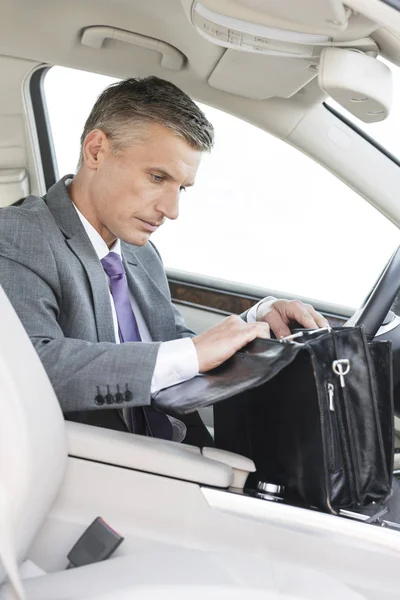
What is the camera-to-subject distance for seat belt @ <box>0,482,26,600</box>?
115 cm

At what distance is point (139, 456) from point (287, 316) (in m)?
0.67

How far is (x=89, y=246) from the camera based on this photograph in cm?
182

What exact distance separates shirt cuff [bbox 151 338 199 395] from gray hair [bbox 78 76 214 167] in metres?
0.57

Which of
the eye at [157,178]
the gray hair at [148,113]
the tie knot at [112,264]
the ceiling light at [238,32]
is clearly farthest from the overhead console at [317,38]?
the tie knot at [112,264]

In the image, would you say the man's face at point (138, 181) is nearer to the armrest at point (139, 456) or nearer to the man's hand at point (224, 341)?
the man's hand at point (224, 341)

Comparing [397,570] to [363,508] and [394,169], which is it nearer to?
[363,508]

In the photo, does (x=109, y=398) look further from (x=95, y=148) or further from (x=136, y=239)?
(x=95, y=148)

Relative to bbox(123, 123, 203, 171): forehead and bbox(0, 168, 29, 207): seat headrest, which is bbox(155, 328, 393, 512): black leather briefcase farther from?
bbox(0, 168, 29, 207): seat headrest

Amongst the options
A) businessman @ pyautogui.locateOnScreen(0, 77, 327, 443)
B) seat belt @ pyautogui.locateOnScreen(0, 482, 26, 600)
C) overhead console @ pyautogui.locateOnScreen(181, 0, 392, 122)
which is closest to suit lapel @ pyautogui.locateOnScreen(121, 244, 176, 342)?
businessman @ pyautogui.locateOnScreen(0, 77, 327, 443)

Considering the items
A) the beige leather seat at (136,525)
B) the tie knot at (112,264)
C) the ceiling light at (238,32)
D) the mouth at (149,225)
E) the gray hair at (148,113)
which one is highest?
the ceiling light at (238,32)

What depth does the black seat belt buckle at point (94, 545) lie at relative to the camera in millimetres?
1387

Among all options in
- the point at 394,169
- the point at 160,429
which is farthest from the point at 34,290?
the point at 394,169

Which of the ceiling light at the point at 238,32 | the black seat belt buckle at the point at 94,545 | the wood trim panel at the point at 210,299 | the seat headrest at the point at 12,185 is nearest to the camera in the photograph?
the black seat belt buckle at the point at 94,545

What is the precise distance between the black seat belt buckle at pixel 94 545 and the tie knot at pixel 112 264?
0.70 metres
